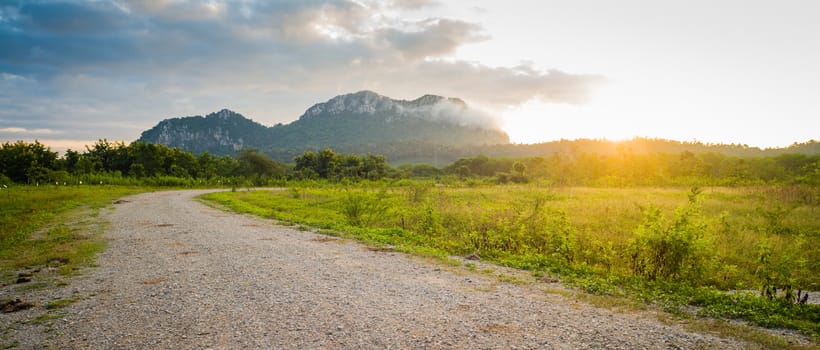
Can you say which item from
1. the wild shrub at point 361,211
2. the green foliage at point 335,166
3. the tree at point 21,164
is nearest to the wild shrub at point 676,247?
the wild shrub at point 361,211

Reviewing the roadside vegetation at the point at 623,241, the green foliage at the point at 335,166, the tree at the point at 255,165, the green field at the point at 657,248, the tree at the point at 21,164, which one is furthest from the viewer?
the green foliage at the point at 335,166

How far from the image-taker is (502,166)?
12144 cm

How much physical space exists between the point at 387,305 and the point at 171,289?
14.0 feet

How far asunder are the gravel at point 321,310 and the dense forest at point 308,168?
3620 cm

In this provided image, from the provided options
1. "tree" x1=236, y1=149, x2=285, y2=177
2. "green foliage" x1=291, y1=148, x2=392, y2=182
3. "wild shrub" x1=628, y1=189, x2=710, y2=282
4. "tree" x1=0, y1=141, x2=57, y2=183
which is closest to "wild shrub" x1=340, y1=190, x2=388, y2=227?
"wild shrub" x1=628, y1=189, x2=710, y2=282

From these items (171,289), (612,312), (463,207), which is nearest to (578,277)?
(612,312)

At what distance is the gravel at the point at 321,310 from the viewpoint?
498cm

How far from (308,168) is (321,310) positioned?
77397mm

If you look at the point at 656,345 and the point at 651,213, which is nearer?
the point at 656,345

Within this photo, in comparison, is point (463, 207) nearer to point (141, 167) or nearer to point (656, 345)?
point (656, 345)

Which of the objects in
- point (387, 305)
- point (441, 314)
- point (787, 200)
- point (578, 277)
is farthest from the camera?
point (787, 200)

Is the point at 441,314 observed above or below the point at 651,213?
below

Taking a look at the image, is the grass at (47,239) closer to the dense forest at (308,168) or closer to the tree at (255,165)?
the dense forest at (308,168)

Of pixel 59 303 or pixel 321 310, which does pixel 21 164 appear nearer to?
pixel 59 303
